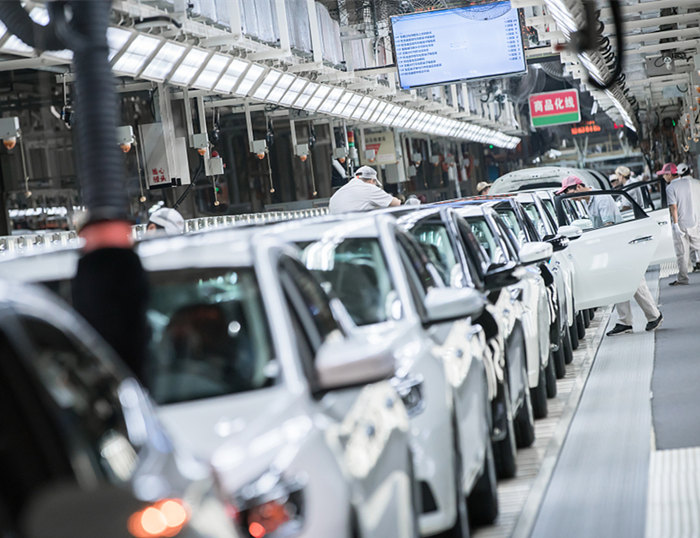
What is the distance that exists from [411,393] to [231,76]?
10.4m

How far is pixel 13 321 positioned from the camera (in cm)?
221

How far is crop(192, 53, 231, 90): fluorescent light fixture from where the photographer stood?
1366 centimetres

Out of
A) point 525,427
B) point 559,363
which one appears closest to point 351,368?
point 525,427

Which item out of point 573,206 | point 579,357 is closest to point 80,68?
point 579,357

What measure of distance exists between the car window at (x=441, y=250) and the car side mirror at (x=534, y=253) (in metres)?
1.06

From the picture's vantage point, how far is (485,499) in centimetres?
601

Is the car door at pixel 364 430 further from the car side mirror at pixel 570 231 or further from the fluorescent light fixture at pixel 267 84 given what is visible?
the fluorescent light fixture at pixel 267 84

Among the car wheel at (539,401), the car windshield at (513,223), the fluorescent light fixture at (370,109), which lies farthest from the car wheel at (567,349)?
the fluorescent light fixture at (370,109)

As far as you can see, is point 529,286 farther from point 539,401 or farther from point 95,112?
point 95,112

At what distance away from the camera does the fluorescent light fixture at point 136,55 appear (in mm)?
11221

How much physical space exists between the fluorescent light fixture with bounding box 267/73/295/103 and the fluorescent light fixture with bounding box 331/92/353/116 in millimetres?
3926

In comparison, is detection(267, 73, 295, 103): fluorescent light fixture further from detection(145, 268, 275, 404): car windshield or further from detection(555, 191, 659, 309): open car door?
detection(145, 268, 275, 404): car windshield

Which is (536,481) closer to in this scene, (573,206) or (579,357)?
(579,357)

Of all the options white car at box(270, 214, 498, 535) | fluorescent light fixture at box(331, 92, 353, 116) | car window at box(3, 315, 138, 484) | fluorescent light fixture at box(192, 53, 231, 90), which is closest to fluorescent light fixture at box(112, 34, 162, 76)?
fluorescent light fixture at box(192, 53, 231, 90)
